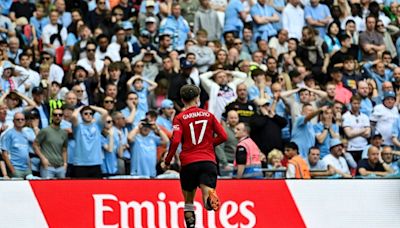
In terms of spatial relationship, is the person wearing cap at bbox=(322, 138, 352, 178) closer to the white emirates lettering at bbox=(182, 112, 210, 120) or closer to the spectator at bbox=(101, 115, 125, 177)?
the spectator at bbox=(101, 115, 125, 177)

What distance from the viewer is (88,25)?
21.9 meters

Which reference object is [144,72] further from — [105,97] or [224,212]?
[224,212]

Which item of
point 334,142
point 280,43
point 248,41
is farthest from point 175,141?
point 280,43

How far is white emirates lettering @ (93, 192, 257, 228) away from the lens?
14469mm

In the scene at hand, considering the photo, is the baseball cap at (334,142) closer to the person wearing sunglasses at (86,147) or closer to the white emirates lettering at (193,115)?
the person wearing sunglasses at (86,147)

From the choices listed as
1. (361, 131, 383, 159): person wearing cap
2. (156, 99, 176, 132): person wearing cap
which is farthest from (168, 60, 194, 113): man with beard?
(361, 131, 383, 159): person wearing cap

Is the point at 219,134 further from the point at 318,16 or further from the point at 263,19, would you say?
the point at 318,16

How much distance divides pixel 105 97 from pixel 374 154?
4.52m

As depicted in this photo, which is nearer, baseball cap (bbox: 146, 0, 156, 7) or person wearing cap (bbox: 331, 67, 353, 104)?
person wearing cap (bbox: 331, 67, 353, 104)

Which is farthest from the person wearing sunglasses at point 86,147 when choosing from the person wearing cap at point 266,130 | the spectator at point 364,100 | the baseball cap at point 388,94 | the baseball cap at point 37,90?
the baseball cap at point 388,94

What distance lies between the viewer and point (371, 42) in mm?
22688

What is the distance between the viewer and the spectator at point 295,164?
17469mm

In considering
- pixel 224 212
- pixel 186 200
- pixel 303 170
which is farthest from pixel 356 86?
pixel 186 200

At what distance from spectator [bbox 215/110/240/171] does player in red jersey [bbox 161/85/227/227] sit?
16.7 ft
